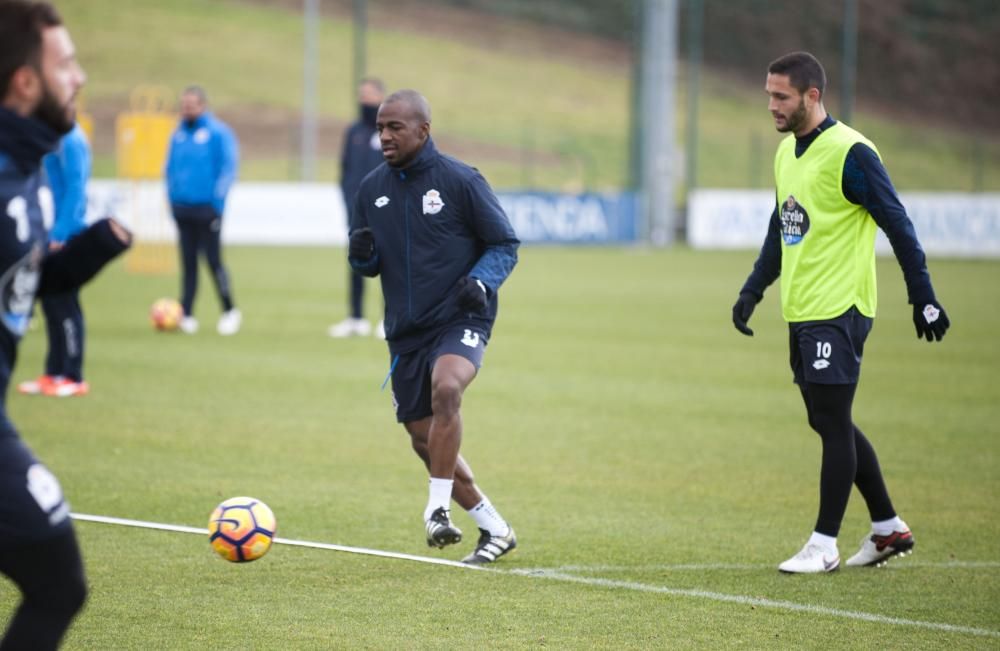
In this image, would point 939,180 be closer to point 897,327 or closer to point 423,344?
point 897,327

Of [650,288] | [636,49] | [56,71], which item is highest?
[636,49]

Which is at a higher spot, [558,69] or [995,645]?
[558,69]

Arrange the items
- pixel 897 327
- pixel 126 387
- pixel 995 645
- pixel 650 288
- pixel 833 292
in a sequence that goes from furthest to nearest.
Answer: pixel 650 288 < pixel 897 327 < pixel 126 387 < pixel 833 292 < pixel 995 645

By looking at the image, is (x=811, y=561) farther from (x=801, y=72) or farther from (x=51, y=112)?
(x=51, y=112)

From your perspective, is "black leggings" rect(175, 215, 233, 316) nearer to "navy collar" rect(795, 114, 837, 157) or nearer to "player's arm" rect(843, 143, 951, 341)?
"navy collar" rect(795, 114, 837, 157)

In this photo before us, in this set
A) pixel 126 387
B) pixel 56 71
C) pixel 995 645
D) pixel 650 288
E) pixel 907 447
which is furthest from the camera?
pixel 650 288

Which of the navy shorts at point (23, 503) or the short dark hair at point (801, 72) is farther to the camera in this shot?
the short dark hair at point (801, 72)

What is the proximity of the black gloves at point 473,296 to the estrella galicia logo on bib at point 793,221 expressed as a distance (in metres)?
1.50

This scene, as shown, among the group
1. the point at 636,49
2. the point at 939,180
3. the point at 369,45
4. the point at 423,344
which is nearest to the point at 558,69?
the point at 369,45

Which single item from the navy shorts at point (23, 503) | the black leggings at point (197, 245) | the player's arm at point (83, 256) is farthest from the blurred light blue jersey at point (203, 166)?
the navy shorts at point (23, 503)

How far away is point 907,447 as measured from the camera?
10.7 meters

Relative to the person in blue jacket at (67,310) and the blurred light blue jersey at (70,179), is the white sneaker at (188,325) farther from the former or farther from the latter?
the blurred light blue jersey at (70,179)

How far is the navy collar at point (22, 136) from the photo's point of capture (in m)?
4.01

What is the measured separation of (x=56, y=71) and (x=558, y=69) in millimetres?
69203
